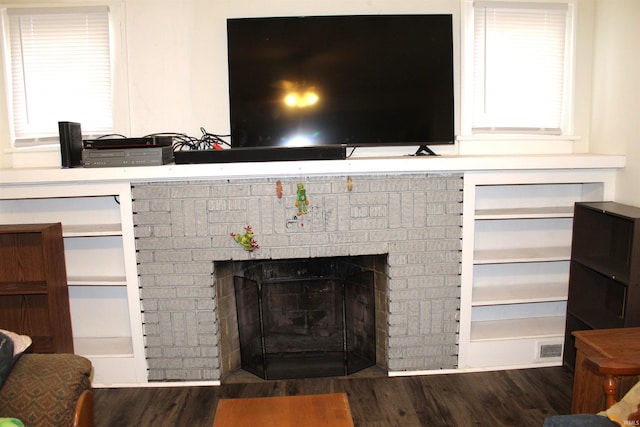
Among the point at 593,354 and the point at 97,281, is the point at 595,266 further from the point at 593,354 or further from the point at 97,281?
the point at 97,281

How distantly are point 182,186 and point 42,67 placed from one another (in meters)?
1.19

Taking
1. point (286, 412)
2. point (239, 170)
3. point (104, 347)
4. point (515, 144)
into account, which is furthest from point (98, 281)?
point (515, 144)

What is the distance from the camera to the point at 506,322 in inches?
124

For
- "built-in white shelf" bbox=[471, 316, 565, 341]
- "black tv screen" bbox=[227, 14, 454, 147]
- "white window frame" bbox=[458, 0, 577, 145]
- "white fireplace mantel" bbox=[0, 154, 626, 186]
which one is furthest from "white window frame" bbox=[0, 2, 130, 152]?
"built-in white shelf" bbox=[471, 316, 565, 341]

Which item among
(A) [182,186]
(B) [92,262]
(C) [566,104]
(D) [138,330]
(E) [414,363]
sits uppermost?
(C) [566,104]

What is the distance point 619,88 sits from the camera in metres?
2.79

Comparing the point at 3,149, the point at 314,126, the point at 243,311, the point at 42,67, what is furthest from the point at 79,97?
the point at 243,311

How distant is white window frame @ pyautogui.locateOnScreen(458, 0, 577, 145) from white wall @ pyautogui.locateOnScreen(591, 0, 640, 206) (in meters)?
0.15

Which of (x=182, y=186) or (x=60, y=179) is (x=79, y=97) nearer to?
(x=60, y=179)

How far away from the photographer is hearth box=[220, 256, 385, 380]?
2.95m

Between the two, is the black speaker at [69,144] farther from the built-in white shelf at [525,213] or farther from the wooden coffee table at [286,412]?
the built-in white shelf at [525,213]

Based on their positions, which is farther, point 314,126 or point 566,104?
point 566,104

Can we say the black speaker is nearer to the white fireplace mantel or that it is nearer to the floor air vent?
the white fireplace mantel

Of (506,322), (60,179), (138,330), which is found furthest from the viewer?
(506,322)
